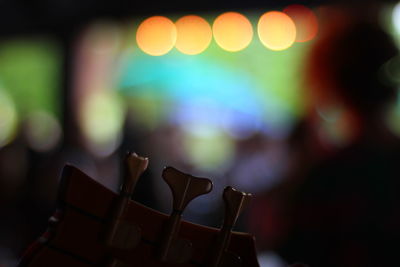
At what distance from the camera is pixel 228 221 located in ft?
1.46

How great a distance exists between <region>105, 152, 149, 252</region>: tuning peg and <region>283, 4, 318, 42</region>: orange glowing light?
118 inches

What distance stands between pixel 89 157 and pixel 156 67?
69 centimetres

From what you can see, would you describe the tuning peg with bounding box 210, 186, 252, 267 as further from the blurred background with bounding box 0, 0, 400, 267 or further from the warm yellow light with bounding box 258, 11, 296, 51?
the warm yellow light with bounding box 258, 11, 296, 51

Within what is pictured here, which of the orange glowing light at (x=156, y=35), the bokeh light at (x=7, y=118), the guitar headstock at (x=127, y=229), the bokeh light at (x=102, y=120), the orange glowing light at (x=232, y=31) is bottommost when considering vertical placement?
the bokeh light at (x=7, y=118)

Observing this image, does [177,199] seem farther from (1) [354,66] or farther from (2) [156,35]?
(2) [156,35]

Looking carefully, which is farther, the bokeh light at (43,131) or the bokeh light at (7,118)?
the bokeh light at (7,118)

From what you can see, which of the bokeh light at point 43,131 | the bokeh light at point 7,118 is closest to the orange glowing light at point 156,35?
the bokeh light at point 43,131

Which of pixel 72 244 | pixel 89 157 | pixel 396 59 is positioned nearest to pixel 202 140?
pixel 89 157

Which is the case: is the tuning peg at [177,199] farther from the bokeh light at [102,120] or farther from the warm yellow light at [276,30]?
the bokeh light at [102,120]

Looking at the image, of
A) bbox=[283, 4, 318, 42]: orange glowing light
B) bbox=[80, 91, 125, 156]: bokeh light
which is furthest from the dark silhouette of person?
bbox=[80, 91, 125, 156]: bokeh light

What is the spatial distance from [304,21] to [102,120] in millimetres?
1583

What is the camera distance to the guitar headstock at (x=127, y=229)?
406 mm

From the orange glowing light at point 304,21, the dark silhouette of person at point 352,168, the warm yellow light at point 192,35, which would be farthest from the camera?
the warm yellow light at point 192,35

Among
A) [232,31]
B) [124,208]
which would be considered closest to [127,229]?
[124,208]
